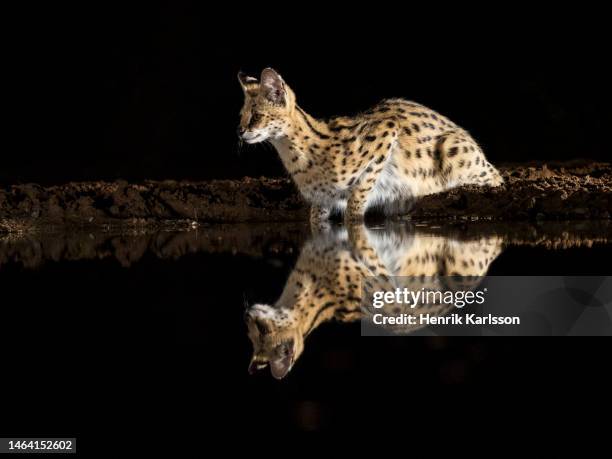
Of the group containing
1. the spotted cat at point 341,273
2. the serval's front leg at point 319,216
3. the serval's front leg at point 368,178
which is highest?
the serval's front leg at point 368,178

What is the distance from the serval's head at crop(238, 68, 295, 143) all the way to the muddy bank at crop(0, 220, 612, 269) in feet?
2.47

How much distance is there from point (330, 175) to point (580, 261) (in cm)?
332

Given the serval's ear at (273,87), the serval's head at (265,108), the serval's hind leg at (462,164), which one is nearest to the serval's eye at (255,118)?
the serval's head at (265,108)

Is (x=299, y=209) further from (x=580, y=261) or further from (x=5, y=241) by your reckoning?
(x=580, y=261)

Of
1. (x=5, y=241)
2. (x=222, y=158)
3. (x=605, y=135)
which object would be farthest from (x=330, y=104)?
(x=5, y=241)

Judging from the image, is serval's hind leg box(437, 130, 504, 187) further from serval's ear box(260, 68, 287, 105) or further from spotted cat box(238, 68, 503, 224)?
serval's ear box(260, 68, 287, 105)

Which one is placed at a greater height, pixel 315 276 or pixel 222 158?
pixel 222 158

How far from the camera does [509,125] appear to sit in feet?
37.8

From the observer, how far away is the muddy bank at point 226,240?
16.8ft

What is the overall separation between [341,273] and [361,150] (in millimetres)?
3341

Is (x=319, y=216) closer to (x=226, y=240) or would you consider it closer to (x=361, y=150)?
(x=361, y=150)

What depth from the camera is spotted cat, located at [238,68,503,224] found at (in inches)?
275

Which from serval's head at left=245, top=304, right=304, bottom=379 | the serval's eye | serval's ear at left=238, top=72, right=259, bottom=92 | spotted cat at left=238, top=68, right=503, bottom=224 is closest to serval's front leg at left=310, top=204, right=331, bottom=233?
spotted cat at left=238, top=68, right=503, bottom=224

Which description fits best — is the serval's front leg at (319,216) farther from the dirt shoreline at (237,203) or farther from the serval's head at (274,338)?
the serval's head at (274,338)
